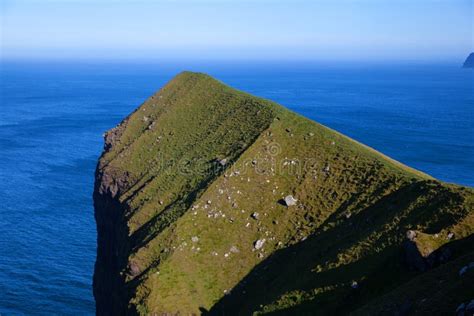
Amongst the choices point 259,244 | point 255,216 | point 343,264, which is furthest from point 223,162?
point 343,264

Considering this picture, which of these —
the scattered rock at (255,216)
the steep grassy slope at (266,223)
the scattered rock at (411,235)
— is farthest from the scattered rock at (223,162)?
the scattered rock at (411,235)

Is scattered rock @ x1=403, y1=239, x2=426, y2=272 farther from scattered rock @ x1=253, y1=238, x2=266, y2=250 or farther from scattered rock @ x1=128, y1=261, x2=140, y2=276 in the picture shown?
scattered rock @ x1=128, y1=261, x2=140, y2=276

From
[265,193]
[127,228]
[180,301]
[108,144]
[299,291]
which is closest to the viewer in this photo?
[299,291]

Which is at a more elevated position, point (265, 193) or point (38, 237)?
point (265, 193)

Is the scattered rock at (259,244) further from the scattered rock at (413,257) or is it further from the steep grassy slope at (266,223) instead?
the scattered rock at (413,257)

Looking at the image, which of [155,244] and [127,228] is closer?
[155,244]

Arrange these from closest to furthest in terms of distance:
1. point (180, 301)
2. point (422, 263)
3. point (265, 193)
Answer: point (422, 263) → point (180, 301) → point (265, 193)

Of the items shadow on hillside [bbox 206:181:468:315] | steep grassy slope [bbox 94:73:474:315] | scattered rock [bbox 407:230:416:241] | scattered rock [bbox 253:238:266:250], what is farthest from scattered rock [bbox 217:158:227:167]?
scattered rock [bbox 407:230:416:241]

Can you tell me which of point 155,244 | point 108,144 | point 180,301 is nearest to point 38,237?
point 108,144

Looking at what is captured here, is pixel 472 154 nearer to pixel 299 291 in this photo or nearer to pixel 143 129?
pixel 143 129
